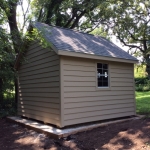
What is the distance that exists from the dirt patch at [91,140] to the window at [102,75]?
1.68 m

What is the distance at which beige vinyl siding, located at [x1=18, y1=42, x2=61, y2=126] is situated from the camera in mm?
6621

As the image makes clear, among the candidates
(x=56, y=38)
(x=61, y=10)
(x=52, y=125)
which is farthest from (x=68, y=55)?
(x=61, y=10)

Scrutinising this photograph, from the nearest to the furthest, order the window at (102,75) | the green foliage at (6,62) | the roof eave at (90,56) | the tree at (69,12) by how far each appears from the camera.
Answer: the roof eave at (90,56)
the green foliage at (6,62)
the window at (102,75)
the tree at (69,12)

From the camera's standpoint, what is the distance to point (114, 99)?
7.79m

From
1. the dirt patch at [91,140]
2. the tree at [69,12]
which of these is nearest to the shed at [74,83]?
the dirt patch at [91,140]

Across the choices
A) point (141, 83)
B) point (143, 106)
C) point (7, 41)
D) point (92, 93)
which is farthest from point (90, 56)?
point (141, 83)

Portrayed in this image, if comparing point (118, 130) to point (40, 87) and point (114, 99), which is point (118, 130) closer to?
point (114, 99)

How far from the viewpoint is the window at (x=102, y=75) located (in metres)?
7.40

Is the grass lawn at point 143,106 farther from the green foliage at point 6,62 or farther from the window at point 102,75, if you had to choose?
the green foliage at point 6,62

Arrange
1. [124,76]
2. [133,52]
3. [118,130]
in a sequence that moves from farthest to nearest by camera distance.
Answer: [133,52]
[124,76]
[118,130]

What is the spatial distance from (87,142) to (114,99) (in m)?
2.89

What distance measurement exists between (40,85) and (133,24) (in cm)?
1917

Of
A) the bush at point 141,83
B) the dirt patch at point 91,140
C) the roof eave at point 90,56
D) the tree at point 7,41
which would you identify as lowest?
the dirt patch at point 91,140

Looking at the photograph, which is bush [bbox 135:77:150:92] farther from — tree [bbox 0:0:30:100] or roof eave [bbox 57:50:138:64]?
tree [bbox 0:0:30:100]
